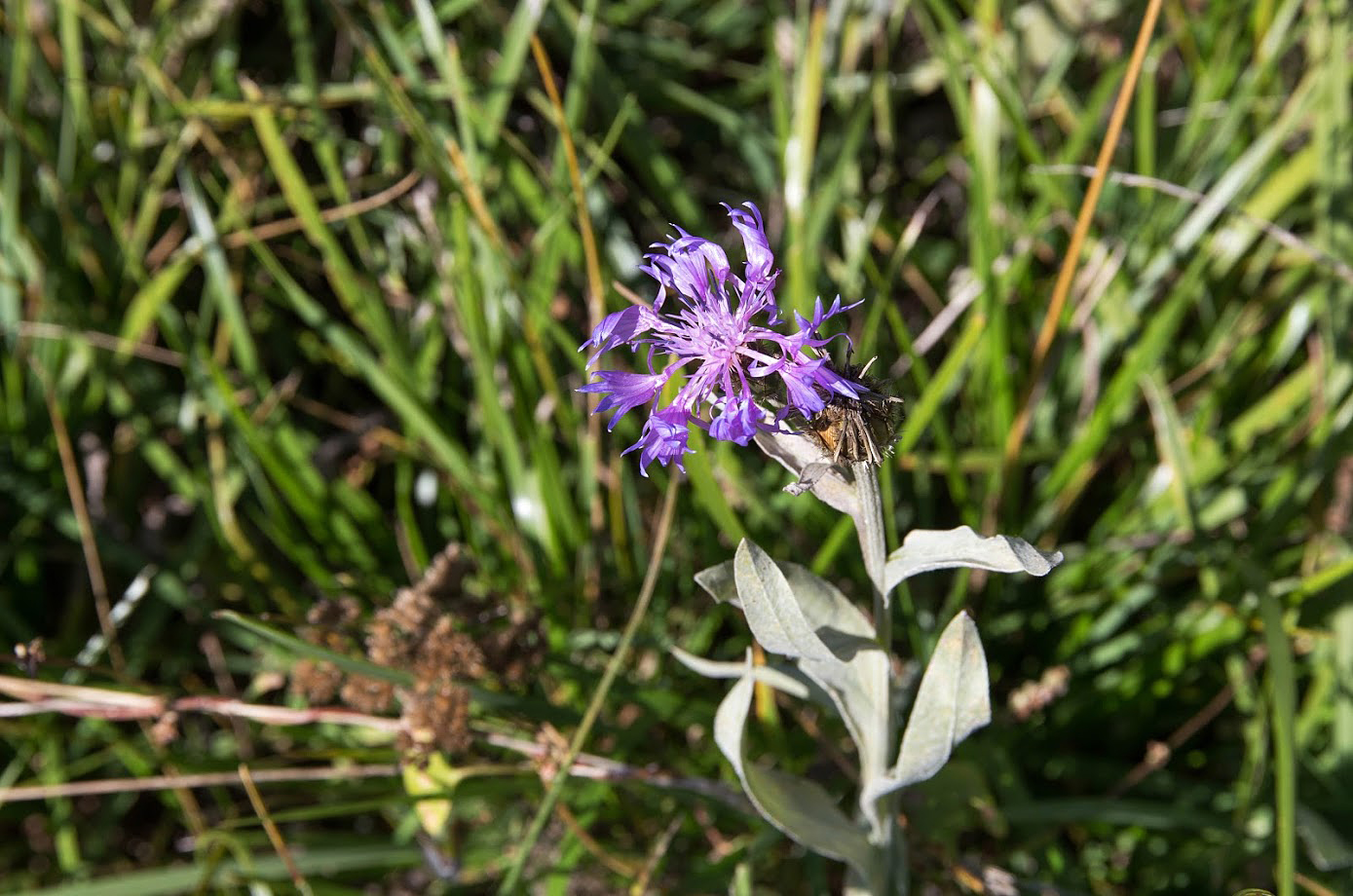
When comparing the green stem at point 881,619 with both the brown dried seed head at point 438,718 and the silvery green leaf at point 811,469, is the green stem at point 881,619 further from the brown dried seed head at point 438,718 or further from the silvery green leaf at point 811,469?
the brown dried seed head at point 438,718

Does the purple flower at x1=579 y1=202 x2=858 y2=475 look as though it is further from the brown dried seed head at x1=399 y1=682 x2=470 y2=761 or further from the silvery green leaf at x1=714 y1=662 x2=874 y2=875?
the brown dried seed head at x1=399 y1=682 x2=470 y2=761

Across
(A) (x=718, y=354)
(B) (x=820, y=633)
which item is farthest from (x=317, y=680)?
(A) (x=718, y=354)

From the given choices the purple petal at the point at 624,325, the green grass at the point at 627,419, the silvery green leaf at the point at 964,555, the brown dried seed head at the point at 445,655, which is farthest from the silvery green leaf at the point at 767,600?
the brown dried seed head at the point at 445,655

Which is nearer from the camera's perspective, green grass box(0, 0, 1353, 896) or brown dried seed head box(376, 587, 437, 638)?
brown dried seed head box(376, 587, 437, 638)

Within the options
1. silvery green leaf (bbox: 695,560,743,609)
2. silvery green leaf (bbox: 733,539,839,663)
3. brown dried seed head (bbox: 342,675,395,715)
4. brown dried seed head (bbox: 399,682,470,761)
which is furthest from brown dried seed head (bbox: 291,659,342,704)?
silvery green leaf (bbox: 733,539,839,663)

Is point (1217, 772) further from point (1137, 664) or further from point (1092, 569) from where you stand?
point (1092, 569)

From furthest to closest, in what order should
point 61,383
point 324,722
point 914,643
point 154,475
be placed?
point 154,475
point 61,383
point 324,722
point 914,643

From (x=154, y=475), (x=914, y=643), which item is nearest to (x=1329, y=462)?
(x=914, y=643)
